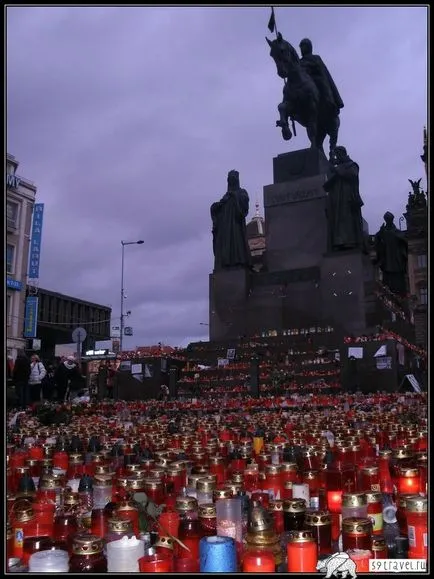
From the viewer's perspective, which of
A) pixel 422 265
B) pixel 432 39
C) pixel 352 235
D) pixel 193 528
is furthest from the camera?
pixel 422 265

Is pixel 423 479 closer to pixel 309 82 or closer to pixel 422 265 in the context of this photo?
pixel 309 82

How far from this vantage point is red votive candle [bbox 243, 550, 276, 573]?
104 inches

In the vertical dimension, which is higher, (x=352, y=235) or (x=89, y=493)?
(x=352, y=235)

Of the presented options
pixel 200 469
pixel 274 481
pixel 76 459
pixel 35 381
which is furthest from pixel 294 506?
pixel 35 381

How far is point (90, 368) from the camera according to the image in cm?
3903

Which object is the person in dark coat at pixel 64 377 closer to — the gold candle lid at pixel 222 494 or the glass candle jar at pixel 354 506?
the gold candle lid at pixel 222 494

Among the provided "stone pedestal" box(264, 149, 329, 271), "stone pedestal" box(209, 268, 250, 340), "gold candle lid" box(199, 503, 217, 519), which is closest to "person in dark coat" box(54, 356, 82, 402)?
"stone pedestal" box(209, 268, 250, 340)

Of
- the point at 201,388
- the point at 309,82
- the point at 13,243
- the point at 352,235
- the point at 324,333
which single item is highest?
the point at 309,82

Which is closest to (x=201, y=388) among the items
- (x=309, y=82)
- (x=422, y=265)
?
(x=309, y=82)

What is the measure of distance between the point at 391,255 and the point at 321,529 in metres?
27.1

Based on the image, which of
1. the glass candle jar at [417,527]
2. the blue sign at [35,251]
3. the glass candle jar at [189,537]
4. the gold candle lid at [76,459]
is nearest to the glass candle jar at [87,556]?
the glass candle jar at [189,537]

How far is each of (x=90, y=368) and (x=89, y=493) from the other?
35690 mm

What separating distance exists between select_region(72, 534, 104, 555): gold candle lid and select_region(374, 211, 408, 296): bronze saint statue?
88.9ft

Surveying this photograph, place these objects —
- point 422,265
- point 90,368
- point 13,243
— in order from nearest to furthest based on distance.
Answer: point 90,368 → point 13,243 → point 422,265
